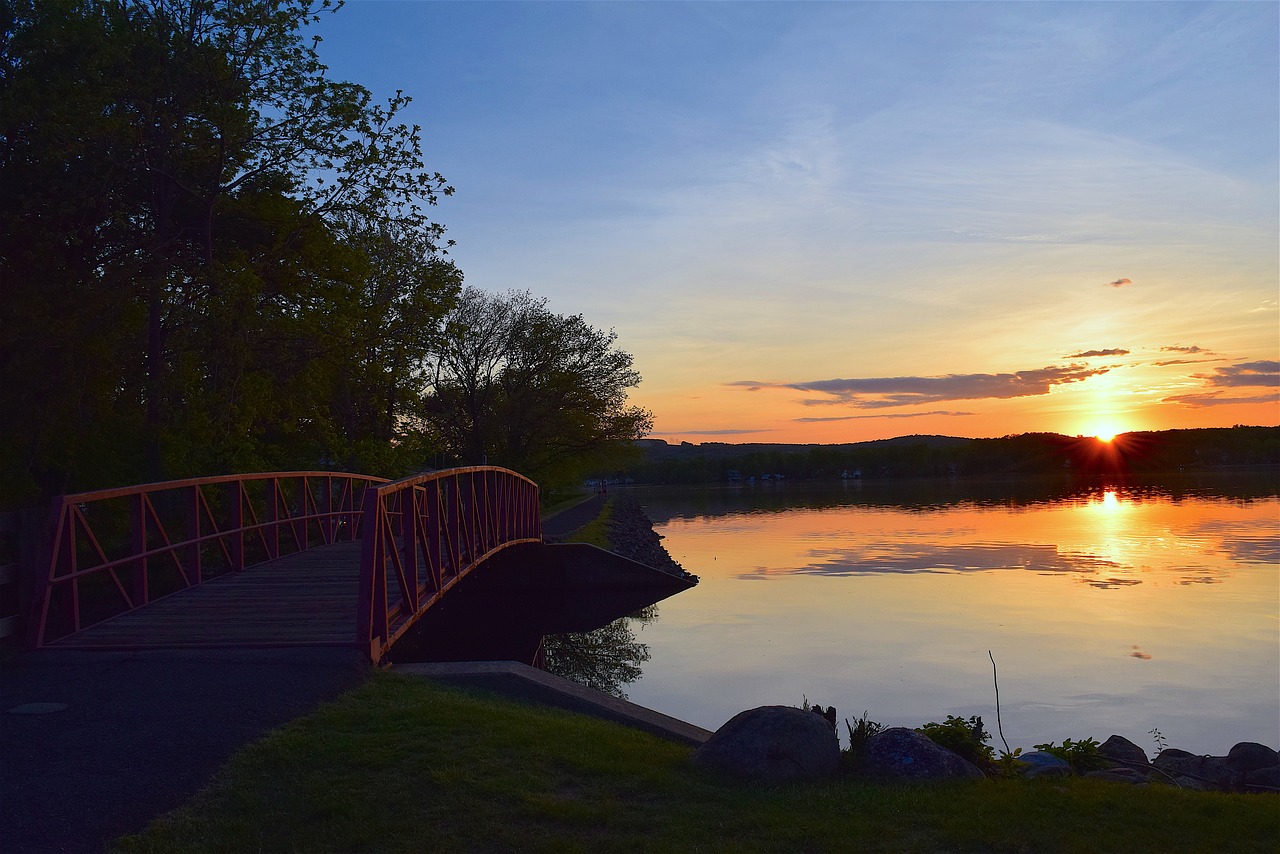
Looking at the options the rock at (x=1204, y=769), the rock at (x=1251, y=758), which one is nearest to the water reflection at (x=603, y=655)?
the rock at (x=1204, y=769)

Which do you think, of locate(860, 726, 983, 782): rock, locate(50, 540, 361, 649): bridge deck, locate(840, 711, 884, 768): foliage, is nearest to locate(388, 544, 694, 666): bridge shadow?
locate(50, 540, 361, 649): bridge deck

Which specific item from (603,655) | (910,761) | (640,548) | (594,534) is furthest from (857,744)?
(594,534)

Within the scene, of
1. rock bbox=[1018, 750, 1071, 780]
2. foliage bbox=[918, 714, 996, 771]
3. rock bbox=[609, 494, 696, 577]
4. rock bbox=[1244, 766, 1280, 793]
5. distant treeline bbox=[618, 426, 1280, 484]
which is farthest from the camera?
distant treeline bbox=[618, 426, 1280, 484]

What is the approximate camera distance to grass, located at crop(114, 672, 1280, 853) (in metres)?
5.08

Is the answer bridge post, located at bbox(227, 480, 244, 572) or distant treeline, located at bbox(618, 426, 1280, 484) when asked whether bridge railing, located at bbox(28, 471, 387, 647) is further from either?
distant treeline, located at bbox(618, 426, 1280, 484)

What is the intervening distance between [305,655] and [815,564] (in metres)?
26.7

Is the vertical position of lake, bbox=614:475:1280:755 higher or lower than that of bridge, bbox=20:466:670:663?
lower

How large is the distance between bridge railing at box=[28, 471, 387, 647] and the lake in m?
6.56

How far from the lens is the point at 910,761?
21.0 feet

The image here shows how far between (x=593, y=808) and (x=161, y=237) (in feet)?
53.5

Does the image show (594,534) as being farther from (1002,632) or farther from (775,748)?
(775,748)

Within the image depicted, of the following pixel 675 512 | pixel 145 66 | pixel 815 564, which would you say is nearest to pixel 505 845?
pixel 145 66

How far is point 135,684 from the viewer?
7.67m

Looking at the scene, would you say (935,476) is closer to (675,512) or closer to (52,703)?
(675,512)
